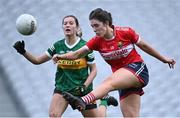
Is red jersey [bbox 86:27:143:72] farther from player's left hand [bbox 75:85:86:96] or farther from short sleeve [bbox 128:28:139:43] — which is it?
player's left hand [bbox 75:85:86:96]

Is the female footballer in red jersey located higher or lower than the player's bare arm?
higher

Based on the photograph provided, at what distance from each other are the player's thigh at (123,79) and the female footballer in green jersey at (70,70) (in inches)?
34.2

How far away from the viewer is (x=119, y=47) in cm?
→ 570

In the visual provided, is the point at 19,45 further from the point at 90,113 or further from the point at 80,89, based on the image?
the point at 90,113

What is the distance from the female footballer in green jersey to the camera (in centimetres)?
653

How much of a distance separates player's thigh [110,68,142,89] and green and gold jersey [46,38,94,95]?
3.31 feet

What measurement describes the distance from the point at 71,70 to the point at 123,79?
3.86 feet

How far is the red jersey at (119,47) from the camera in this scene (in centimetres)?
571

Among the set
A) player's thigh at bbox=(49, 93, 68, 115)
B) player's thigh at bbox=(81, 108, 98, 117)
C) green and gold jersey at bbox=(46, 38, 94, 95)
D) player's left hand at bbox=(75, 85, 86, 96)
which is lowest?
player's thigh at bbox=(81, 108, 98, 117)

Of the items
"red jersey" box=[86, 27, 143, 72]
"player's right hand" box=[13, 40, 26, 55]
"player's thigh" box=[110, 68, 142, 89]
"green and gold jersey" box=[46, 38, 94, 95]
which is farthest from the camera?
"green and gold jersey" box=[46, 38, 94, 95]

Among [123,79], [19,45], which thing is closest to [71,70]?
[19,45]

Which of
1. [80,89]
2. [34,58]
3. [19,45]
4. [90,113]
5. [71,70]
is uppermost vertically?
[19,45]

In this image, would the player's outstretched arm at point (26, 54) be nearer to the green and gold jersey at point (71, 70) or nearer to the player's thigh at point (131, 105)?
the green and gold jersey at point (71, 70)

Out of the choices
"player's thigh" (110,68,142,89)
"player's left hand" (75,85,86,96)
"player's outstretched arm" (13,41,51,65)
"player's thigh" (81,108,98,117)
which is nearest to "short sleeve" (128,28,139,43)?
"player's thigh" (110,68,142,89)
